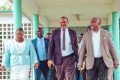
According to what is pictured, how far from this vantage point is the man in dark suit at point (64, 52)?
800cm

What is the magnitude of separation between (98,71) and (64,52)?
906 millimetres

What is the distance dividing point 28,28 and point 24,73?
53.9ft

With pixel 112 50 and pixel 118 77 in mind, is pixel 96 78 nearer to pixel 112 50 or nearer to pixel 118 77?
pixel 112 50

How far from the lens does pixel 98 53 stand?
7.57m

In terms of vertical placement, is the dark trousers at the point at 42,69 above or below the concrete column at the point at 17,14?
below

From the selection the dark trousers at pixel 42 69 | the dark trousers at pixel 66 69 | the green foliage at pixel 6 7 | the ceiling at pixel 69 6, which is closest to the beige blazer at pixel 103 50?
the dark trousers at pixel 66 69

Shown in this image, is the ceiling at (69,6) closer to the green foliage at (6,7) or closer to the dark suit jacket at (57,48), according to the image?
the green foliage at (6,7)

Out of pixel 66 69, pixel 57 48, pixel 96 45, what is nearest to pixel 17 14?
pixel 57 48

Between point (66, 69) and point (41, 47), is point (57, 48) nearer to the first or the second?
point (66, 69)

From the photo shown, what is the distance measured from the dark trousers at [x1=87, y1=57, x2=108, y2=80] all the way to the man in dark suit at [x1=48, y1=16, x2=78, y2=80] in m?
0.53

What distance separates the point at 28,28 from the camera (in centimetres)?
2408

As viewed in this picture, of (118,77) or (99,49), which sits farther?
(118,77)

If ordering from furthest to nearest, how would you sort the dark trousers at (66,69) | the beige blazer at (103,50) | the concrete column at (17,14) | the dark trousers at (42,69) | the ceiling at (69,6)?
the ceiling at (69,6) → the concrete column at (17,14) → the dark trousers at (42,69) → the dark trousers at (66,69) → the beige blazer at (103,50)

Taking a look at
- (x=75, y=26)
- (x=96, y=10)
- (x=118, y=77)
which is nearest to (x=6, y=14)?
(x=75, y=26)
